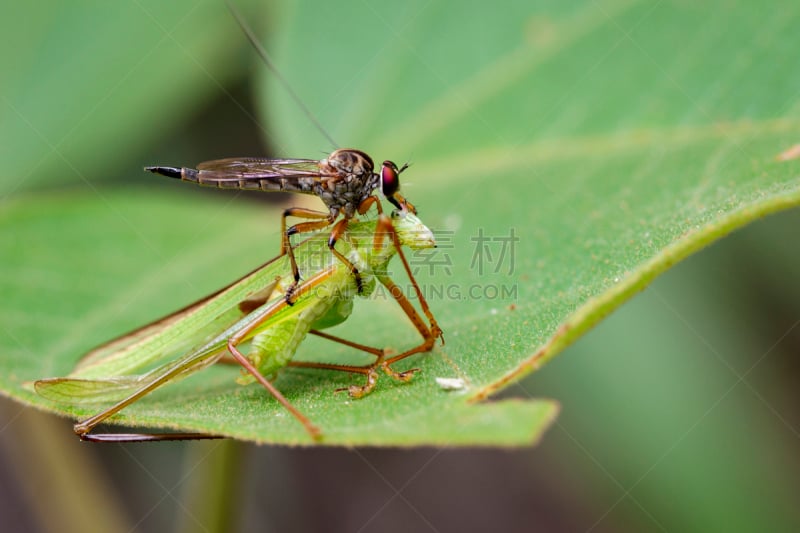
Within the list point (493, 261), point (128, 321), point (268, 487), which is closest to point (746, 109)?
point (493, 261)

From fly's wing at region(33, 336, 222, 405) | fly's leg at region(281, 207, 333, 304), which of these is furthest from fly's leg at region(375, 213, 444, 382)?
fly's wing at region(33, 336, 222, 405)

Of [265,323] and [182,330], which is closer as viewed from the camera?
[265,323]

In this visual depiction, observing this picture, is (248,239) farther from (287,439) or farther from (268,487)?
(287,439)

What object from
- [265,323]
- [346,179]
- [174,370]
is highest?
[346,179]

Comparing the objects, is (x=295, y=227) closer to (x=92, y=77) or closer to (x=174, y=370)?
(x=174, y=370)

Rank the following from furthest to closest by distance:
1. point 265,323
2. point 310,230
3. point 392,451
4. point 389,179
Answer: point 392,451
point 310,230
point 389,179
point 265,323

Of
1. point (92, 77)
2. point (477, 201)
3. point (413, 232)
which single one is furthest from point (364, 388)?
point (92, 77)

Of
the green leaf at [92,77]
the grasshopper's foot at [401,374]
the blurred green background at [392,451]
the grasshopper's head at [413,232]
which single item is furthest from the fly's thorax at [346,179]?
the green leaf at [92,77]
